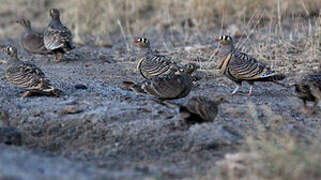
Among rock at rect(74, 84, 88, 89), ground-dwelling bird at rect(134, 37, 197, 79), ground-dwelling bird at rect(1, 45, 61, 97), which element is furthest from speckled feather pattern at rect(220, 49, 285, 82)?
ground-dwelling bird at rect(1, 45, 61, 97)

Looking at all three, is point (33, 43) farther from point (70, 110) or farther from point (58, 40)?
point (70, 110)

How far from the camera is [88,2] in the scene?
1387 cm

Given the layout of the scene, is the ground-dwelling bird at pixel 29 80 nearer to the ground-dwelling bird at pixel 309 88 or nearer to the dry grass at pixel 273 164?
the dry grass at pixel 273 164

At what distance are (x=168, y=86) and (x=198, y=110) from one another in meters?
0.80

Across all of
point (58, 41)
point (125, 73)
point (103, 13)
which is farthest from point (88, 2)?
point (125, 73)

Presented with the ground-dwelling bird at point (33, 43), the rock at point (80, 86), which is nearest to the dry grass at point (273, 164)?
the rock at point (80, 86)

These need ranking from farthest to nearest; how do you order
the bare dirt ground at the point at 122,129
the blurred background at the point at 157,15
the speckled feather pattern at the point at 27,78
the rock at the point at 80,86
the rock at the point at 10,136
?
1. the blurred background at the point at 157,15
2. the rock at the point at 80,86
3. the speckled feather pattern at the point at 27,78
4. the rock at the point at 10,136
5. the bare dirt ground at the point at 122,129

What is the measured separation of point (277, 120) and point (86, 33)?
7514 mm

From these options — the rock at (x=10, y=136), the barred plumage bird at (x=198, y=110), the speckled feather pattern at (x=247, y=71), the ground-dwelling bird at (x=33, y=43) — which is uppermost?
the ground-dwelling bird at (x=33, y=43)

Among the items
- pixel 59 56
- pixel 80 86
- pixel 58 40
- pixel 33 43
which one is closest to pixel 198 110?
pixel 80 86

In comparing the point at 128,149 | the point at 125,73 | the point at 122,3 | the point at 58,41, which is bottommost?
the point at 128,149

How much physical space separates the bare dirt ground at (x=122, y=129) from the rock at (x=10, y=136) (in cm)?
11

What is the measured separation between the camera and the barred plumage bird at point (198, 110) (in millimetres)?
6012

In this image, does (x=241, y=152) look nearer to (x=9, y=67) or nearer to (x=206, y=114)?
(x=206, y=114)
